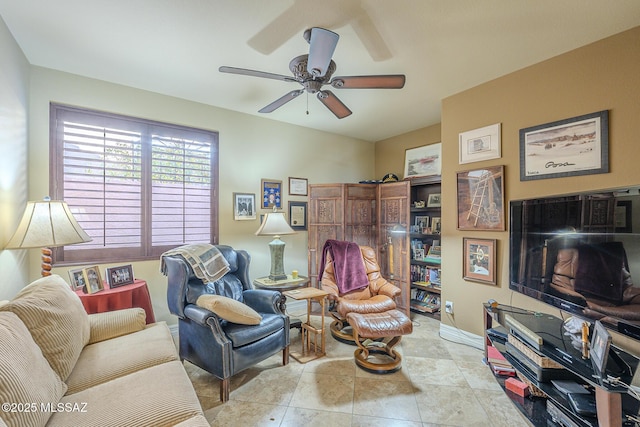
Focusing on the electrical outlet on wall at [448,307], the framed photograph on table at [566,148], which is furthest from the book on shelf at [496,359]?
the framed photograph on table at [566,148]

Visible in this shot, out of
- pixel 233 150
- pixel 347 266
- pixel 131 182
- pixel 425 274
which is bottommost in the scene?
pixel 425 274

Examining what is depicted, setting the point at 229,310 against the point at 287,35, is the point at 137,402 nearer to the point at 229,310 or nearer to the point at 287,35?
the point at 229,310

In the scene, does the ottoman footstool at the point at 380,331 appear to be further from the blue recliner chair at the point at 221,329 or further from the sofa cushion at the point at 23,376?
the sofa cushion at the point at 23,376

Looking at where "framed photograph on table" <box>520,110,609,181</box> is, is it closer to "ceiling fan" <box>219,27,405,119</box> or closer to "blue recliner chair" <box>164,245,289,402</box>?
"ceiling fan" <box>219,27,405,119</box>

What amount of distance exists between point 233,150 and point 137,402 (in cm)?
287

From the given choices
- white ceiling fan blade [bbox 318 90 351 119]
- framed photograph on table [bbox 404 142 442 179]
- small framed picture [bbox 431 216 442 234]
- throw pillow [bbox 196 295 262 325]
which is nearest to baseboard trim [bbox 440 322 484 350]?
small framed picture [bbox 431 216 442 234]

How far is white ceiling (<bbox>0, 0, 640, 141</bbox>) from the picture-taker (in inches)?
69.6

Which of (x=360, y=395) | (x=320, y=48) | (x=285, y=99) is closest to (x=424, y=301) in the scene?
(x=360, y=395)

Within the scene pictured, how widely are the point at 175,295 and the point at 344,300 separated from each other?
164 cm

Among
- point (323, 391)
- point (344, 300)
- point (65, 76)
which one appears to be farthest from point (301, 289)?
point (65, 76)

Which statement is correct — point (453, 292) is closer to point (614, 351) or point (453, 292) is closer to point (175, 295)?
point (614, 351)

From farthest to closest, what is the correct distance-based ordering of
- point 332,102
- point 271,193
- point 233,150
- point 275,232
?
point 271,193 → point 233,150 → point 275,232 → point 332,102

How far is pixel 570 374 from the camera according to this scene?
157cm

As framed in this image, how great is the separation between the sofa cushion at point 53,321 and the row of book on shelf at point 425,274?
139 inches
